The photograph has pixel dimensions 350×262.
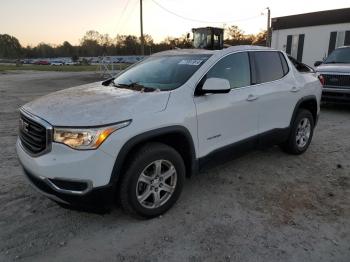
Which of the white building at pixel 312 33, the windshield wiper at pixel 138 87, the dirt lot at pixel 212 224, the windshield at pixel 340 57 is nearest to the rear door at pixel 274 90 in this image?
the dirt lot at pixel 212 224

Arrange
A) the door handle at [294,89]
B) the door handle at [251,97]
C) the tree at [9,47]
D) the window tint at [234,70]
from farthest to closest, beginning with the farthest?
the tree at [9,47], the door handle at [294,89], the door handle at [251,97], the window tint at [234,70]

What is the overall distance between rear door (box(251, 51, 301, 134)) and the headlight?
2294 millimetres

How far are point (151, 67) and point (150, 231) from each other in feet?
7.00

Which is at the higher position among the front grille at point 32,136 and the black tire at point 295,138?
the front grille at point 32,136

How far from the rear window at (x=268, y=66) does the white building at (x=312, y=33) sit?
20138mm

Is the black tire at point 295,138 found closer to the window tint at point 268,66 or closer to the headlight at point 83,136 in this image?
the window tint at point 268,66

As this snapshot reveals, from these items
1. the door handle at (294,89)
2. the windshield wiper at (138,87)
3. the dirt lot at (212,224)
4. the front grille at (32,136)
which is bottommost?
the dirt lot at (212,224)

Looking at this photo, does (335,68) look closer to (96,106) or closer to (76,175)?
(96,106)

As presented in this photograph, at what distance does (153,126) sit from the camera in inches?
124

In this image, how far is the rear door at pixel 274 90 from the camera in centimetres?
447

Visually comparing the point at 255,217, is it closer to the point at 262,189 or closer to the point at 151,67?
the point at 262,189

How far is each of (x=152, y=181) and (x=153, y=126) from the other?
→ 0.59 meters

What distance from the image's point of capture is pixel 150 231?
328 centimetres

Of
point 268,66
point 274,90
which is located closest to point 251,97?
point 274,90
